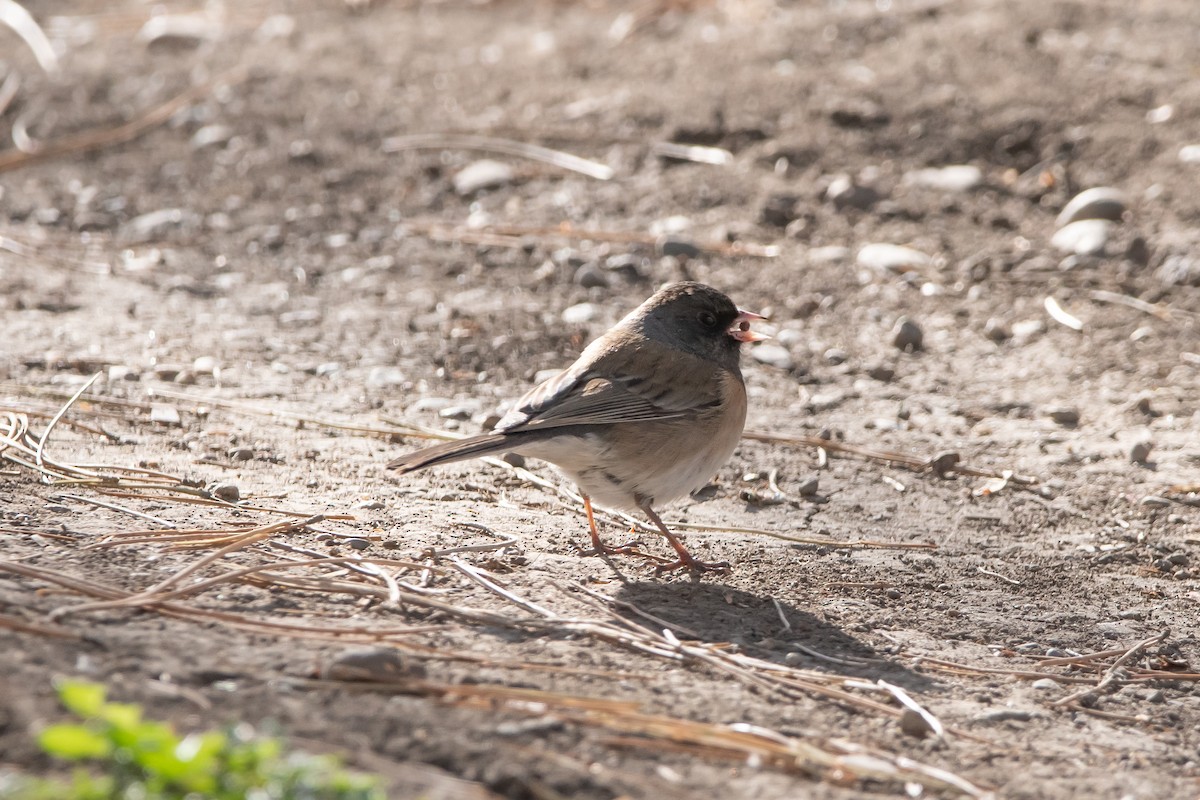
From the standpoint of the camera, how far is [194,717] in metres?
2.31

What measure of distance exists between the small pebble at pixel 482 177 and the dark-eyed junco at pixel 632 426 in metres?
2.86

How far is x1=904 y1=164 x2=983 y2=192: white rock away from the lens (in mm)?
6543

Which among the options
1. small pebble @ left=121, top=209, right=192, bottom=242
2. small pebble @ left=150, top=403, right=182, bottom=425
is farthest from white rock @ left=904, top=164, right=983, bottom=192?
small pebble @ left=150, top=403, right=182, bottom=425

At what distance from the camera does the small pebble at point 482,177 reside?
6.86 metres

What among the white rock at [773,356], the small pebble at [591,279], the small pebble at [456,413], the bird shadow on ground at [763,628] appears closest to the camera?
the bird shadow on ground at [763,628]

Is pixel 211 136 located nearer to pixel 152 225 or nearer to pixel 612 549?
pixel 152 225

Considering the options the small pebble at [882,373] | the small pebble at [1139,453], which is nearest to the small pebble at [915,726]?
the small pebble at [1139,453]

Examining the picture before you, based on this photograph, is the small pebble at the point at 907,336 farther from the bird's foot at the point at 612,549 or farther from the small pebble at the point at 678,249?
the bird's foot at the point at 612,549

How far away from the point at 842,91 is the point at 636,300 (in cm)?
229

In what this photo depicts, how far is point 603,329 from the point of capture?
5.48 meters

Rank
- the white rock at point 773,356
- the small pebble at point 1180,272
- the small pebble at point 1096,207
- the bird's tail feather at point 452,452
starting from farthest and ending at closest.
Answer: the small pebble at point 1096,207 → the small pebble at point 1180,272 → the white rock at point 773,356 → the bird's tail feather at point 452,452

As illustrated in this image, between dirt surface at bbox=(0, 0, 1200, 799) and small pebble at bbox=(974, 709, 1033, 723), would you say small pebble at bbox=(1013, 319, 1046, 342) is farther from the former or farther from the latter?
small pebble at bbox=(974, 709, 1033, 723)

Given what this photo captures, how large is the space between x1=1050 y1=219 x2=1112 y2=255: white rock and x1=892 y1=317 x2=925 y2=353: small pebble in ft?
3.59

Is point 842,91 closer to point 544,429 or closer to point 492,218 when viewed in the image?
point 492,218
